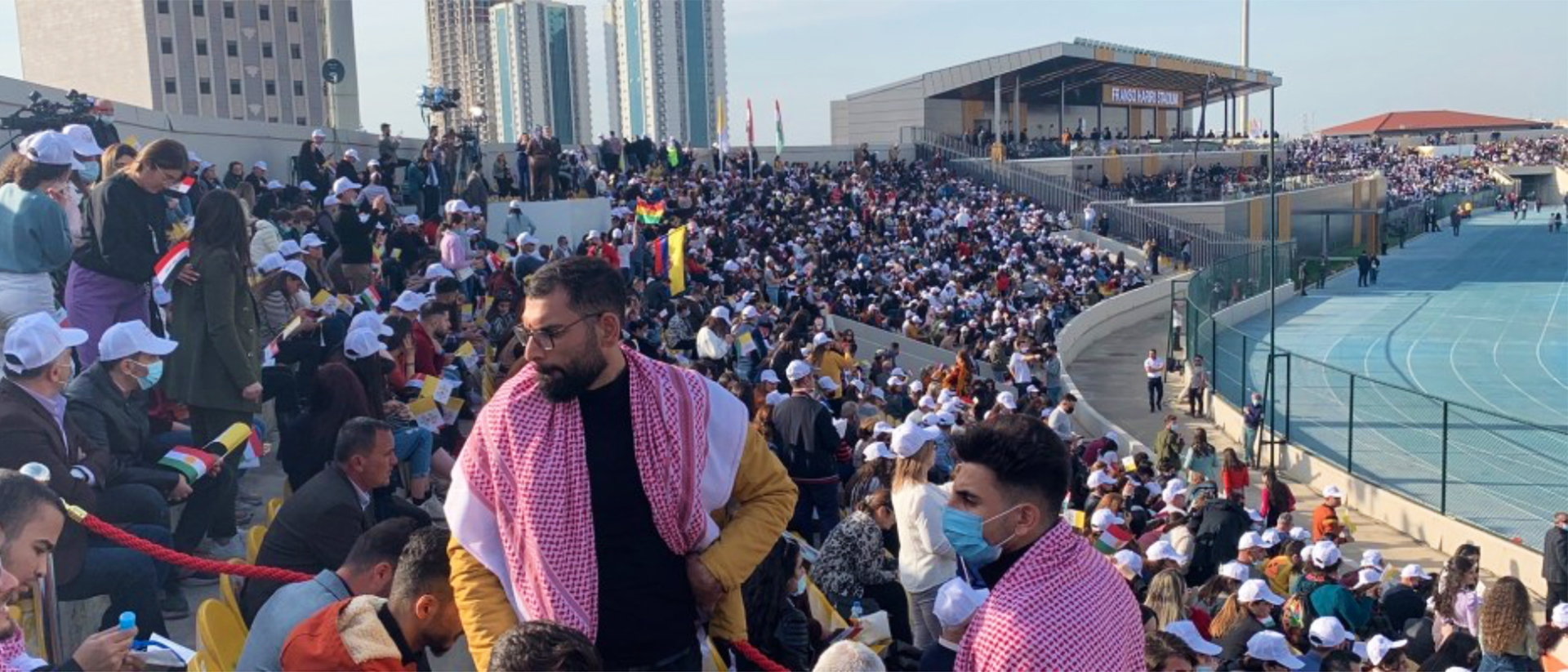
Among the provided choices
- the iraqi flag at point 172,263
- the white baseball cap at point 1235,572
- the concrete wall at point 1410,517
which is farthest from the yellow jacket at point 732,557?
the concrete wall at point 1410,517

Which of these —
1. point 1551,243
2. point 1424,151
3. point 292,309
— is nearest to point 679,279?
point 292,309

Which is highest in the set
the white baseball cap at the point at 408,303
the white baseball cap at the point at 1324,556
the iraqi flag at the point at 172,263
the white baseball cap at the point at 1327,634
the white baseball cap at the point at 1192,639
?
the iraqi flag at the point at 172,263

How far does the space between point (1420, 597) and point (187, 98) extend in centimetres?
8442

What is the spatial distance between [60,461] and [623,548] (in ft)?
9.93

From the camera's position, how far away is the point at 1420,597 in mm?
10727

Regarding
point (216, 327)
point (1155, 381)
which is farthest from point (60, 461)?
point (1155, 381)

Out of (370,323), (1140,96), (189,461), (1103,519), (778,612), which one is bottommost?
(1103,519)

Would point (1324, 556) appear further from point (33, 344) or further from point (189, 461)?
point (33, 344)

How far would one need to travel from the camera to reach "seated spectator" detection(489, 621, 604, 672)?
111 inches

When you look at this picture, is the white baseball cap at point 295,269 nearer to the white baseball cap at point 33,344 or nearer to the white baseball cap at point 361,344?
the white baseball cap at point 361,344

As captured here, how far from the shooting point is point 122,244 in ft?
24.3

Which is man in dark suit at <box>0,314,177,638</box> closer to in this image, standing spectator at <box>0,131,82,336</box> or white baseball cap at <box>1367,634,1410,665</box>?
standing spectator at <box>0,131,82,336</box>

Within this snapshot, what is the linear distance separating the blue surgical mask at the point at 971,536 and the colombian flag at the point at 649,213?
1993cm

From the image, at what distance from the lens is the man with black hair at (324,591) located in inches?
158
